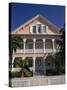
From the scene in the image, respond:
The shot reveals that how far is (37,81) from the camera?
2.98 meters

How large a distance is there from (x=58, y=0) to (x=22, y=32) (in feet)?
1.68

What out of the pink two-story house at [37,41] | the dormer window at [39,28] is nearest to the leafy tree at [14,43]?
the pink two-story house at [37,41]

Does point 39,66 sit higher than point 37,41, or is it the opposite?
point 37,41

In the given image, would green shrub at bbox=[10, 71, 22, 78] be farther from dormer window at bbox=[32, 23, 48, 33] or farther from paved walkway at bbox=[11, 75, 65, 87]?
dormer window at bbox=[32, 23, 48, 33]

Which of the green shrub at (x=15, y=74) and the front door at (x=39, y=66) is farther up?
the front door at (x=39, y=66)

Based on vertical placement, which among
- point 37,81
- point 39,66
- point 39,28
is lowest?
point 37,81

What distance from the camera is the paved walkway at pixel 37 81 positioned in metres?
2.93

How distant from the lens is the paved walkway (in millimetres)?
2932

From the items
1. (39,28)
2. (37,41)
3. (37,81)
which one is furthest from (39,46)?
(37,81)

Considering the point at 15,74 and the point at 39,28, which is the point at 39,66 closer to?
the point at 15,74

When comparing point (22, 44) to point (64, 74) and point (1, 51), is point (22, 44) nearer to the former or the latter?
point (1, 51)

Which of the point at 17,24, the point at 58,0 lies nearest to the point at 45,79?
the point at 17,24

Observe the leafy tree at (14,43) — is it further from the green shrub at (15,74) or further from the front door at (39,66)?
the front door at (39,66)

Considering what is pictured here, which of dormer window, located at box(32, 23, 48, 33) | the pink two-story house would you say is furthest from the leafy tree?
dormer window, located at box(32, 23, 48, 33)
